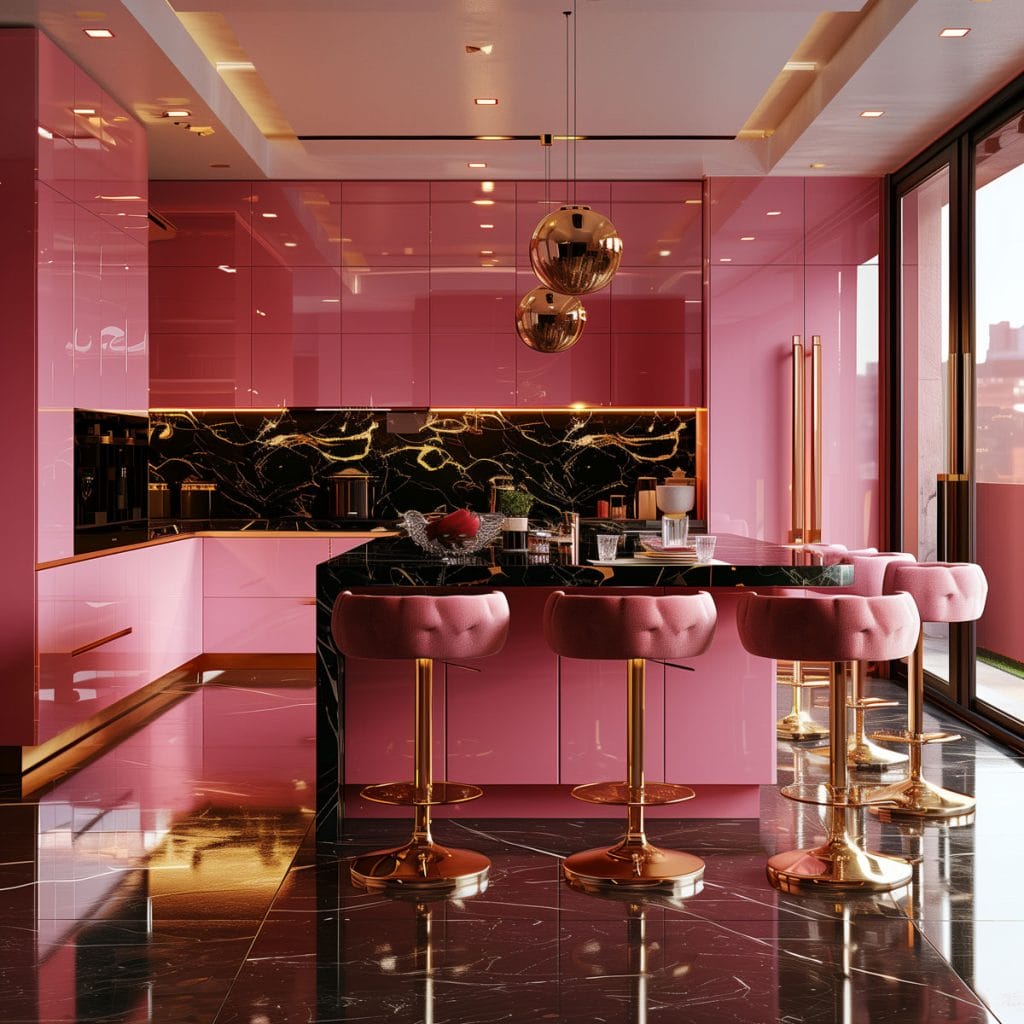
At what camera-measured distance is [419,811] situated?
378 centimetres

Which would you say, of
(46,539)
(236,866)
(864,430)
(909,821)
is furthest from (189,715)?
(864,430)

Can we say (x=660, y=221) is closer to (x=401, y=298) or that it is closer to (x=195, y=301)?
(x=401, y=298)

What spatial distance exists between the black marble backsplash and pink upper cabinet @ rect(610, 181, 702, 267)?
1.05m

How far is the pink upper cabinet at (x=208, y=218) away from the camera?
25.0 feet

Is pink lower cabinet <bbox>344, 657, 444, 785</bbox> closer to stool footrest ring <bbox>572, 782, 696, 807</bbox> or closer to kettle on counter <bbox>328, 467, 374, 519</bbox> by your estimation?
stool footrest ring <bbox>572, 782, 696, 807</bbox>

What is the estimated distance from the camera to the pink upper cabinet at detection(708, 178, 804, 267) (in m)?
7.41

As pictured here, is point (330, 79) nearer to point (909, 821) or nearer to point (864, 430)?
point (864, 430)

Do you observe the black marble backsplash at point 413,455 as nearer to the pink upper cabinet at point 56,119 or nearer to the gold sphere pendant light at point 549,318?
the gold sphere pendant light at point 549,318

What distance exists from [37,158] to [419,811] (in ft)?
9.74

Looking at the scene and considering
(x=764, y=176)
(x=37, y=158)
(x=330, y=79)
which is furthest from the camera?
(x=764, y=176)

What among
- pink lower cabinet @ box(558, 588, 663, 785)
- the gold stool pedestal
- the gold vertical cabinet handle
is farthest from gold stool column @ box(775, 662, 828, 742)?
the gold vertical cabinet handle

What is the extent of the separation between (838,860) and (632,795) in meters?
0.64

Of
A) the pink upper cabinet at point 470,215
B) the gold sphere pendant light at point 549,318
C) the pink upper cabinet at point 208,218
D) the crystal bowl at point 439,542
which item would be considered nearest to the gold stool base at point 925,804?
the crystal bowl at point 439,542

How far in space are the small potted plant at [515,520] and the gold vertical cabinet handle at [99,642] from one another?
1.90m
